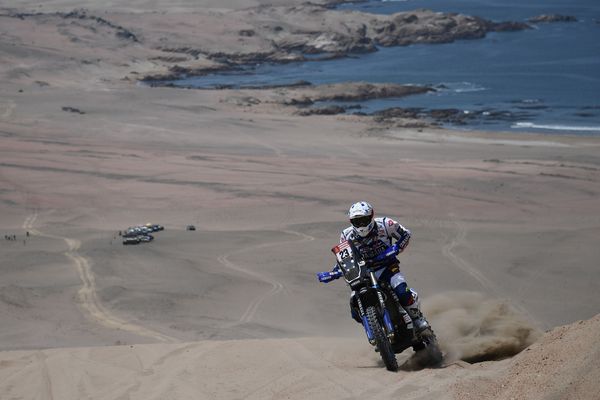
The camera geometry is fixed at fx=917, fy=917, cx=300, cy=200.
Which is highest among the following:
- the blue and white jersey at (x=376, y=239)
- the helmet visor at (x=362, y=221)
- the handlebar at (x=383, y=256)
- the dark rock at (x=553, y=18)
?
the helmet visor at (x=362, y=221)

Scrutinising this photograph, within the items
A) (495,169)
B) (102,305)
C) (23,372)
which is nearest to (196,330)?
(102,305)

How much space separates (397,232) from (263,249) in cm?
1251

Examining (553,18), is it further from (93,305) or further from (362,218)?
(362,218)

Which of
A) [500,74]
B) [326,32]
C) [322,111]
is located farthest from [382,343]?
[326,32]

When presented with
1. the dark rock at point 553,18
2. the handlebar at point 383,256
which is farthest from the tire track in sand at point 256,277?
the dark rock at point 553,18

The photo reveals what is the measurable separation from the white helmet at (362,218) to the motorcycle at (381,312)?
0.19 meters

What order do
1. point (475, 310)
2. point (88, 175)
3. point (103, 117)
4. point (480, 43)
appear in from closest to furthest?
point (475, 310), point (88, 175), point (103, 117), point (480, 43)

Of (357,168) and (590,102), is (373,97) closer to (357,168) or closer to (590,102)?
(590,102)

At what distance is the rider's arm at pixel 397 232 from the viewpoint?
9844mm

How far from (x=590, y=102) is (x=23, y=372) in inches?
2045

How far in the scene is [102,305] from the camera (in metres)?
16.1

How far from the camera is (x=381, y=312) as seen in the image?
9414mm

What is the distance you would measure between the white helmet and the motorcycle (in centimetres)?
19

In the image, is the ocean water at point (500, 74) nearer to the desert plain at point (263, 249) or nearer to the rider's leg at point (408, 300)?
the desert plain at point (263, 249)
